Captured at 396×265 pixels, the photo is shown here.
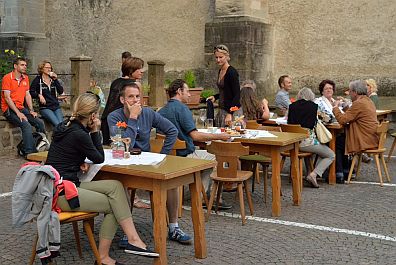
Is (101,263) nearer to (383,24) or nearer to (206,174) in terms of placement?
(206,174)

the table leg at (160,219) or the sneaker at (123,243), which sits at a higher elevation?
the table leg at (160,219)

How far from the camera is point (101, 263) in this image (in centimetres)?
439

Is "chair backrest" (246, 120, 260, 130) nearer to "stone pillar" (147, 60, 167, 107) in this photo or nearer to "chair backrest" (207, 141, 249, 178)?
"chair backrest" (207, 141, 249, 178)

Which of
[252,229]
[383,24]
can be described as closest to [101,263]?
[252,229]

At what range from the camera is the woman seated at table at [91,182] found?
436cm

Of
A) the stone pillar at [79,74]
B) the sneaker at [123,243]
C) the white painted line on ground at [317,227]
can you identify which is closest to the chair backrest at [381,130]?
the white painted line on ground at [317,227]

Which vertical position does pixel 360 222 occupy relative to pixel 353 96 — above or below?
below

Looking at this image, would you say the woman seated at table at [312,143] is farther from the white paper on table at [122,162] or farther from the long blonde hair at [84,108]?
the long blonde hair at [84,108]

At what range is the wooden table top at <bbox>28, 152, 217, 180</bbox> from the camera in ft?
13.9

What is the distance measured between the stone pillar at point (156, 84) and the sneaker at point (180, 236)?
7202 mm

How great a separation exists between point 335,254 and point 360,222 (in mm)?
1154

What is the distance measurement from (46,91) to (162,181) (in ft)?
19.6

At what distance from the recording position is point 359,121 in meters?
7.88

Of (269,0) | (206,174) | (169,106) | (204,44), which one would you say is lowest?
(206,174)
